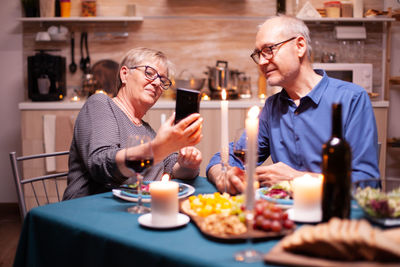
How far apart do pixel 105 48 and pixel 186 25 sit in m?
0.83

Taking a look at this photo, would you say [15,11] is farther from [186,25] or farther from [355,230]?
[355,230]

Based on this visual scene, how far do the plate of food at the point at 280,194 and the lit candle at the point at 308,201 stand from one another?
122 millimetres

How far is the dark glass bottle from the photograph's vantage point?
1.04 m

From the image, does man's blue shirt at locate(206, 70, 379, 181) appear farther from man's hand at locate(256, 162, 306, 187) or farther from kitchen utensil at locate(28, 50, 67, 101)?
kitchen utensil at locate(28, 50, 67, 101)

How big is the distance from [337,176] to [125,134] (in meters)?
1.00

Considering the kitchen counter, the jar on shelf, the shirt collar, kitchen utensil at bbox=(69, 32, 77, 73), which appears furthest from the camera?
kitchen utensil at bbox=(69, 32, 77, 73)

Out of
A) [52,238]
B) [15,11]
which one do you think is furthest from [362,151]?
[15,11]

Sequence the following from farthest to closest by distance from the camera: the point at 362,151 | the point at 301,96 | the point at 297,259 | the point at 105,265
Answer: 1. the point at 301,96
2. the point at 362,151
3. the point at 105,265
4. the point at 297,259

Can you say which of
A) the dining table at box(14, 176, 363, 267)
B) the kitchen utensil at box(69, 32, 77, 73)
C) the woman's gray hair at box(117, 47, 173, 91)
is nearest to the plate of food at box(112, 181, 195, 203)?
the dining table at box(14, 176, 363, 267)

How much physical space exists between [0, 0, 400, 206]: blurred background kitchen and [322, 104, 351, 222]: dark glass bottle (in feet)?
9.87

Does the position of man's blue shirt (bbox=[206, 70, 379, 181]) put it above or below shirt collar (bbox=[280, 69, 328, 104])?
below

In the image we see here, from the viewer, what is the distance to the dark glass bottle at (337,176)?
1035 millimetres

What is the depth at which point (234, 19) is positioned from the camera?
169 inches

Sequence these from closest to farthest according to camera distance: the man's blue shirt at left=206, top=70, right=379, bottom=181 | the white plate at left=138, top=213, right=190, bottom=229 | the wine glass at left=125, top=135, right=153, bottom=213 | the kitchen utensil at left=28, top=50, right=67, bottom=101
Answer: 1. the white plate at left=138, top=213, right=190, bottom=229
2. the wine glass at left=125, top=135, right=153, bottom=213
3. the man's blue shirt at left=206, top=70, right=379, bottom=181
4. the kitchen utensil at left=28, top=50, right=67, bottom=101
